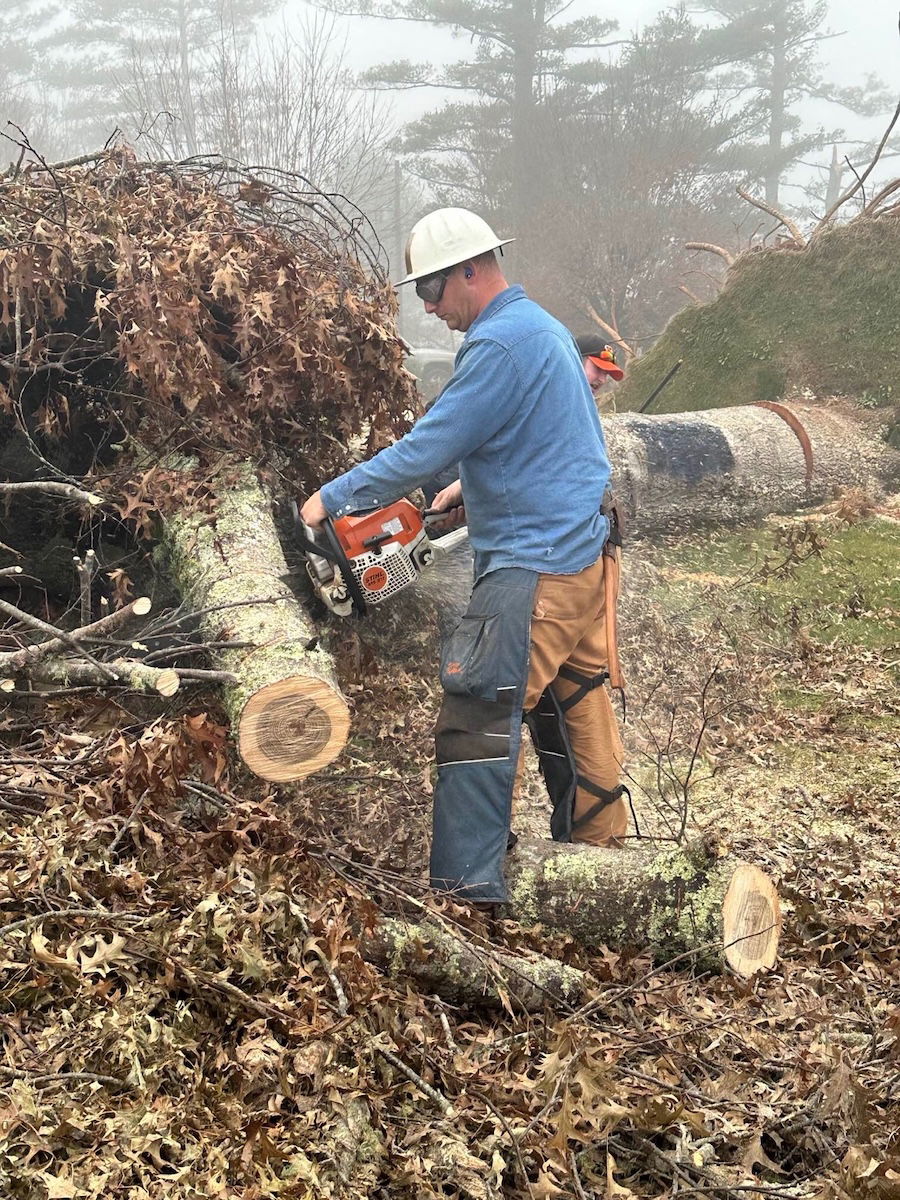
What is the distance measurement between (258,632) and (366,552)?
543 mm

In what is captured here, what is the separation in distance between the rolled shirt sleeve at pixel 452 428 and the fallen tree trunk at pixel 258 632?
0.58 m

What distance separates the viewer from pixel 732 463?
7434 millimetres

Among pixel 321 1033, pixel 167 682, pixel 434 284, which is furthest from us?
pixel 434 284

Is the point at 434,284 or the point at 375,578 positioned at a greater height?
the point at 434,284

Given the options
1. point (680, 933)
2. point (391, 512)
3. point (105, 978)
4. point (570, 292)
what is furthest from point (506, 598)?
point (570, 292)

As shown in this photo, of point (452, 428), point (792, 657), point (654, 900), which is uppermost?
point (452, 428)

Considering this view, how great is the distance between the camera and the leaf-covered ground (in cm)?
190

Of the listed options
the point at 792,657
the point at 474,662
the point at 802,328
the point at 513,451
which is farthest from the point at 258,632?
the point at 802,328

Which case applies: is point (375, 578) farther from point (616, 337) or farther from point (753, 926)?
point (616, 337)

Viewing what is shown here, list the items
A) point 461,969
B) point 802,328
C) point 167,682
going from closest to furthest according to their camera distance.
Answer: point 461,969, point 167,682, point 802,328

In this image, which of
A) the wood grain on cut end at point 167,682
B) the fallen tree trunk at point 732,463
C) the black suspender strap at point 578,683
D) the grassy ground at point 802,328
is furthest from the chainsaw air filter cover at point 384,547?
the grassy ground at point 802,328

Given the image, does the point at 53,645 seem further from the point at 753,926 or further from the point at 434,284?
the point at 753,926

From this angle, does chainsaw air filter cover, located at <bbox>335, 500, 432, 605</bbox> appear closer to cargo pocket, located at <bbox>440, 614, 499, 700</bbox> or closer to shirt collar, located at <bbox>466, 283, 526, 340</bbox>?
cargo pocket, located at <bbox>440, 614, 499, 700</bbox>

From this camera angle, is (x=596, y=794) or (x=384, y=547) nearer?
(x=384, y=547)
